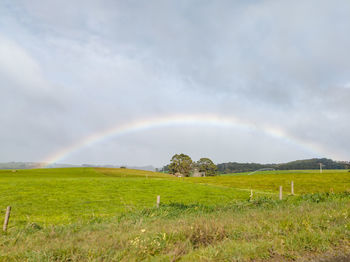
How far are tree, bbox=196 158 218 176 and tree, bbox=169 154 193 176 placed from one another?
35.1 ft

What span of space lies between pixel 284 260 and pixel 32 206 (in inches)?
1019

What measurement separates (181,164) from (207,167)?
61.8 feet

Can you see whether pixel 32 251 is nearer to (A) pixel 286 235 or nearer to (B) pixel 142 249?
(B) pixel 142 249

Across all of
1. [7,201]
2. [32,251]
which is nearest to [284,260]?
[32,251]

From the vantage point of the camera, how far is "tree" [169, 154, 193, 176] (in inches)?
5349

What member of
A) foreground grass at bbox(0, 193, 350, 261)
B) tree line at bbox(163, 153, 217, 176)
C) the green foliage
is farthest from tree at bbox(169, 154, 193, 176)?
foreground grass at bbox(0, 193, 350, 261)

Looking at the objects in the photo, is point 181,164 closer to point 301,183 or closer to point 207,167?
point 207,167

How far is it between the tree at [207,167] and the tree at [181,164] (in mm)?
10693

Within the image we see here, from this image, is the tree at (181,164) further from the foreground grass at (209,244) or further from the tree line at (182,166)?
the foreground grass at (209,244)

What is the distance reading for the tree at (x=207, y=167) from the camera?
478 ft

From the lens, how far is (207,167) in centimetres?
14625

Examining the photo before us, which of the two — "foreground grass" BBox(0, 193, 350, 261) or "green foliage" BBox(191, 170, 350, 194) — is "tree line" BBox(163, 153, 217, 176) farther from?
"foreground grass" BBox(0, 193, 350, 261)

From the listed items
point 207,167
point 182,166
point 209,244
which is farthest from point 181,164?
point 209,244

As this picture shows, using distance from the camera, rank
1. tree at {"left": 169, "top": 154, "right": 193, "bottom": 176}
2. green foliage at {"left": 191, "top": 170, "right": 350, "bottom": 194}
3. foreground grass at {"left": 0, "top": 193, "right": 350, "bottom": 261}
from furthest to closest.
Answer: tree at {"left": 169, "top": 154, "right": 193, "bottom": 176}
green foliage at {"left": 191, "top": 170, "right": 350, "bottom": 194}
foreground grass at {"left": 0, "top": 193, "right": 350, "bottom": 261}
